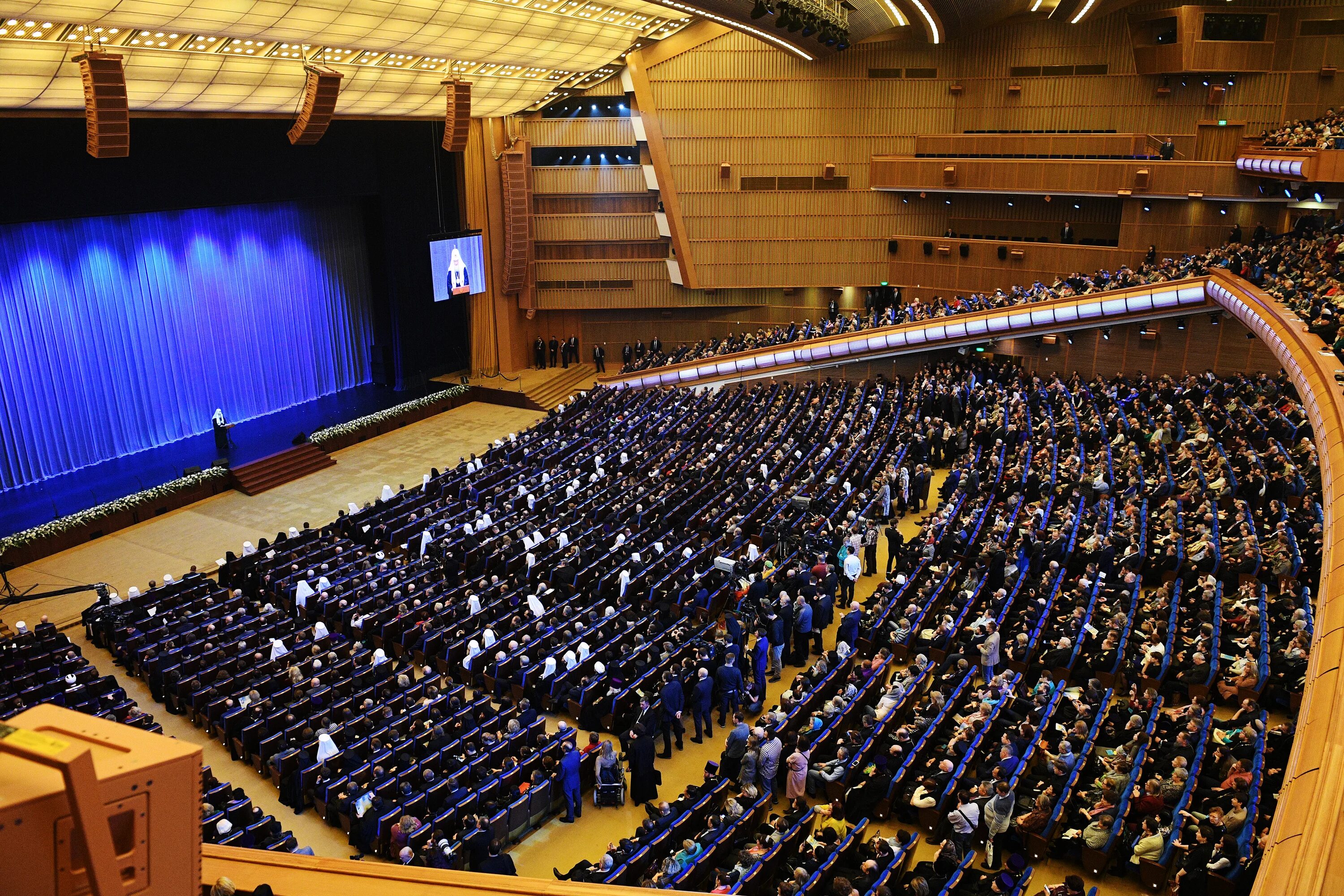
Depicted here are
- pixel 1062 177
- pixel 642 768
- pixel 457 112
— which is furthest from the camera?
pixel 1062 177

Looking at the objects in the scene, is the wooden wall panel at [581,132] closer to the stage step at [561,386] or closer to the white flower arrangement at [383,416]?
the stage step at [561,386]

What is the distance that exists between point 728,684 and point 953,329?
47.6 feet

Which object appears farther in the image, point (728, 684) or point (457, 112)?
point (457, 112)

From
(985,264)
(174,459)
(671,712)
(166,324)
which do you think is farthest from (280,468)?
(985,264)

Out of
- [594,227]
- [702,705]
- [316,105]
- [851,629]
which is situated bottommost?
[702,705]

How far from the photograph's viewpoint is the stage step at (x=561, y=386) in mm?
27000

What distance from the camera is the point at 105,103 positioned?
13109 mm

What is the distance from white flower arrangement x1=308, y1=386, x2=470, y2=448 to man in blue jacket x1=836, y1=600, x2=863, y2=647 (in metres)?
14.9

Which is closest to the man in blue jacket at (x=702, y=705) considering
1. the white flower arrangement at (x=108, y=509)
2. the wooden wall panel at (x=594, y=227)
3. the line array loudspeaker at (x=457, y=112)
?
the white flower arrangement at (x=108, y=509)

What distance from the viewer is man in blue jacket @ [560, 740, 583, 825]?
8.94 metres

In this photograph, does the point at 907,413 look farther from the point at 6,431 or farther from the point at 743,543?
the point at 6,431

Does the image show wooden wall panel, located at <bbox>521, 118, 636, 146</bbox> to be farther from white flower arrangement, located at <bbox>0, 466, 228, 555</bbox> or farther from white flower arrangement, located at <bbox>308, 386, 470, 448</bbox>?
white flower arrangement, located at <bbox>0, 466, 228, 555</bbox>

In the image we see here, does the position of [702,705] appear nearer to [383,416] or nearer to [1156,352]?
[1156,352]

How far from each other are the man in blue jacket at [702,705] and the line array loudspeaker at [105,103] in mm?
10638
